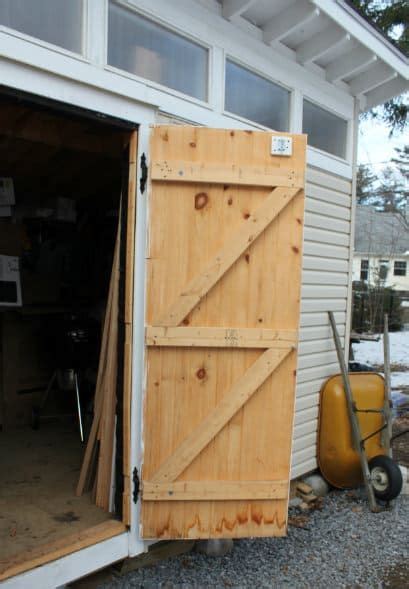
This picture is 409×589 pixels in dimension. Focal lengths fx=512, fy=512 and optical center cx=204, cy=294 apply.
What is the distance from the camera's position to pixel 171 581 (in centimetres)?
283

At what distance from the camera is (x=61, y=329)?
4301mm

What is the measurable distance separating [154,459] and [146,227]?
1213 millimetres

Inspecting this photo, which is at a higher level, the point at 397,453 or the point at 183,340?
the point at 183,340

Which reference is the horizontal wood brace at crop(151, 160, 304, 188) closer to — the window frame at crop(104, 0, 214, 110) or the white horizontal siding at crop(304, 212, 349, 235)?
the window frame at crop(104, 0, 214, 110)

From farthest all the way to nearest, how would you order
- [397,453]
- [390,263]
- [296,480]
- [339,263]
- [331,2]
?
[390,263], [397,453], [339,263], [296,480], [331,2]

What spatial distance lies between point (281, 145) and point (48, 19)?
4.17 ft

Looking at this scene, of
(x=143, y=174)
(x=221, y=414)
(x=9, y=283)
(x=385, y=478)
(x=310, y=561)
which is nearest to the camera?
(x=143, y=174)

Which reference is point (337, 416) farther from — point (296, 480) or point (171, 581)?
point (171, 581)

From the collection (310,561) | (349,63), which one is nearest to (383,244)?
(349,63)

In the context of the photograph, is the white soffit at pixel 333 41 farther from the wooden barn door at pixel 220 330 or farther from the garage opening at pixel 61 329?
the garage opening at pixel 61 329

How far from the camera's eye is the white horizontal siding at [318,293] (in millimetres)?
3947

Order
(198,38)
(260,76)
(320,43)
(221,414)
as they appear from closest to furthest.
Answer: (221,414) → (198,38) → (260,76) → (320,43)

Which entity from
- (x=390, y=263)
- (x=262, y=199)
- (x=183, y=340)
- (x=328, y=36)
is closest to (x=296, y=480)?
(x=183, y=340)

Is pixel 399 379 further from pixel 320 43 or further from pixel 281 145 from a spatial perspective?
pixel 281 145
